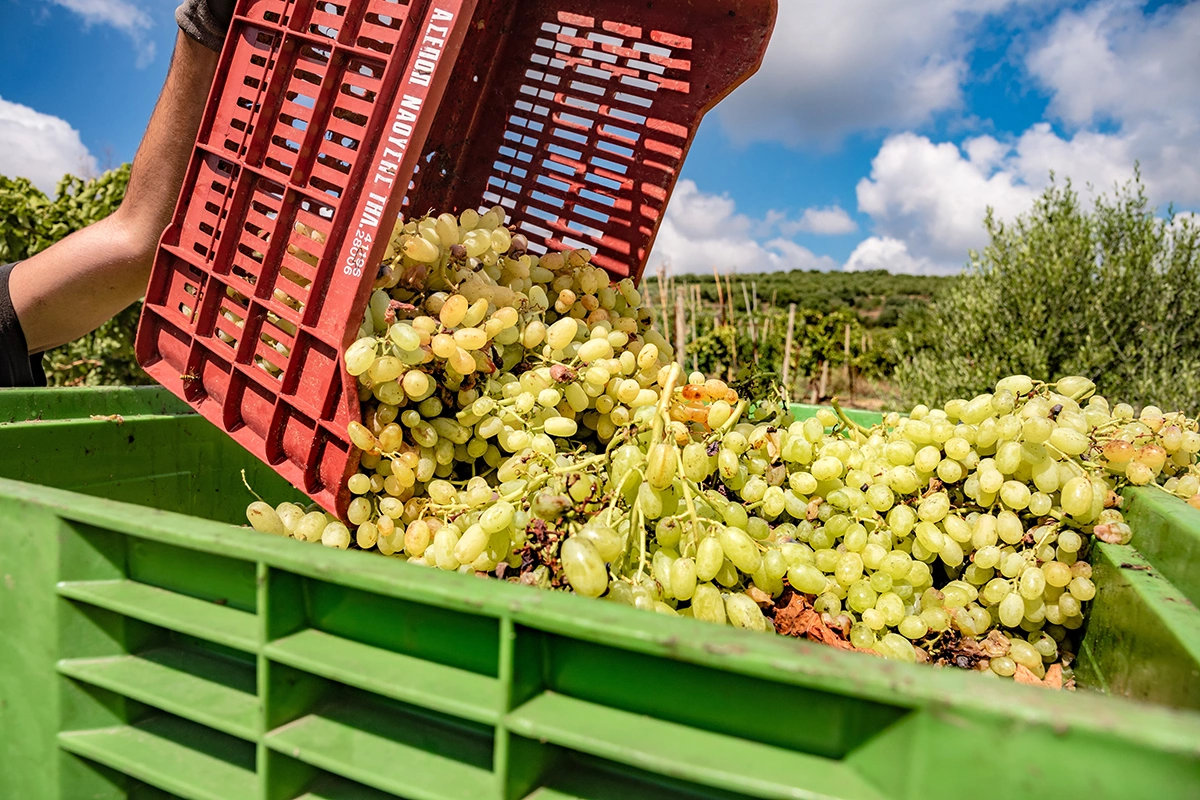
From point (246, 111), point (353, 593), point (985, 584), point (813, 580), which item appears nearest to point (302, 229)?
point (246, 111)

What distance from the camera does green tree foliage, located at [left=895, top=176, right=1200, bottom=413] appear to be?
7.20 meters

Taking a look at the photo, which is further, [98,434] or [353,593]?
[98,434]

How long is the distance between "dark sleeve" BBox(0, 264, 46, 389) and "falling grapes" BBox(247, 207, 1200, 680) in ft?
4.45

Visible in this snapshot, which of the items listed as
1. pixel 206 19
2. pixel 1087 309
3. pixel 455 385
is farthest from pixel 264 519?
pixel 1087 309

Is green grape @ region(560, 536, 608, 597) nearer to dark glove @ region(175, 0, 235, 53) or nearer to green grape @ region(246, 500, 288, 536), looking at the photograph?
green grape @ region(246, 500, 288, 536)

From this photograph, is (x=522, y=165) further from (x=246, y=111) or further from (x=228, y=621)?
(x=228, y=621)

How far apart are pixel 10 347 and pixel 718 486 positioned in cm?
213

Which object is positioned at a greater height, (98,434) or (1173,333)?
(1173,333)

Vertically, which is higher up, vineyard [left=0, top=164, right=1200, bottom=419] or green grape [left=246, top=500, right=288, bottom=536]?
vineyard [left=0, top=164, right=1200, bottom=419]

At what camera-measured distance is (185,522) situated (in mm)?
823

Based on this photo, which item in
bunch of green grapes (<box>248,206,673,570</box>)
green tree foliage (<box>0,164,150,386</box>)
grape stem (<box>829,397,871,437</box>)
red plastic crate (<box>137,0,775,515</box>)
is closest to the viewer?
red plastic crate (<box>137,0,775,515</box>)

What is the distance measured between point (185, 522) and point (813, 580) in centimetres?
93

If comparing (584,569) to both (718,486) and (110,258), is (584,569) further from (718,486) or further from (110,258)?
(110,258)

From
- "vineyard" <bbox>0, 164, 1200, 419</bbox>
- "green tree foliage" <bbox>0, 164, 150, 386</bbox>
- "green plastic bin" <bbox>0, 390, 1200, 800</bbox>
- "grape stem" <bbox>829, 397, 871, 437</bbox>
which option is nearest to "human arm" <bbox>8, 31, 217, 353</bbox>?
"green plastic bin" <bbox>0, 390, 1200, 800</bbox>
